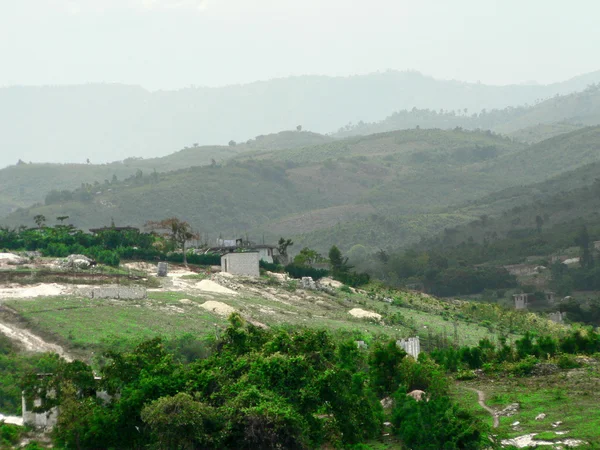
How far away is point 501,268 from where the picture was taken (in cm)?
11431

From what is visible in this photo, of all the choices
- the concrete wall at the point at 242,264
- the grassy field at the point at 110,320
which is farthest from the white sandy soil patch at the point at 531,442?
the concrete wall at the point at 242,264

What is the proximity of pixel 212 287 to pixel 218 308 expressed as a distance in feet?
24.6

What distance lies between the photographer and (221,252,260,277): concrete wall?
6756 centimetres

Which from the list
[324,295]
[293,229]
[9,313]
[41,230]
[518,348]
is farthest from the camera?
[293,229]

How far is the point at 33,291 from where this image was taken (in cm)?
5291

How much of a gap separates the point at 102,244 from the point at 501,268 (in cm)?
5387

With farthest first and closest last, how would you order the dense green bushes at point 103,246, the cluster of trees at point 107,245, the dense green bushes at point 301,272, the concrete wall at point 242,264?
the dense green bushes at point 301,272
the cluster of trees at point 107,245
the dense green bushes at point 103,246
the concrete wall at point 242,264

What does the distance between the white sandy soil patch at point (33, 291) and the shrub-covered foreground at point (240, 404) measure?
73.0 feet

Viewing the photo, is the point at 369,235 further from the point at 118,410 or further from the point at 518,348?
the point at 118,410

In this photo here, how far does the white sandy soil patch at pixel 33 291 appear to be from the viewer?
5209cm

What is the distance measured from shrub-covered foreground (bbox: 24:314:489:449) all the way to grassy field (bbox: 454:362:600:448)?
7.62 ft

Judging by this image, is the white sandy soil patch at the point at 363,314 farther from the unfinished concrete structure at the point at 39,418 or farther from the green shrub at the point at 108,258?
the unfinished concrete structure at the point at 39,418

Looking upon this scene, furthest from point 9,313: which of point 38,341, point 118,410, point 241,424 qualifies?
point 241,424

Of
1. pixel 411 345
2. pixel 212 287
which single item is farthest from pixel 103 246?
pixel 411 345
